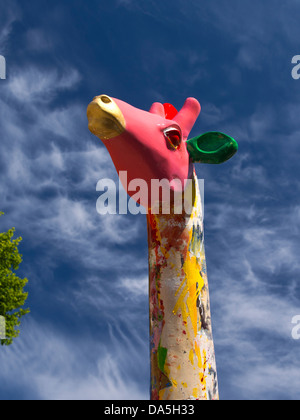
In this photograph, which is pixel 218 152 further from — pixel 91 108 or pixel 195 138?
pixel 91 108

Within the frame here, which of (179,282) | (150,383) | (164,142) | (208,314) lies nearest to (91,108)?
(164,142)

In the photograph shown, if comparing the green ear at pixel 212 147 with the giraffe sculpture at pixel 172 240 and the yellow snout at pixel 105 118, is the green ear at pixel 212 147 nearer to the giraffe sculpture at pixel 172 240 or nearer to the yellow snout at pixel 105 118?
the giraffe sculpture at pixel 172 240

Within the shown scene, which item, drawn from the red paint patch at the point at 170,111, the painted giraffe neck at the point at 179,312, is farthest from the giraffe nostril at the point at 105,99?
the red paint patch at the point at 170,111

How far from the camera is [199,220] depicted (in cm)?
536

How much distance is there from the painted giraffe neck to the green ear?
42 cm

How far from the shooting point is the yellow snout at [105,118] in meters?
4.43

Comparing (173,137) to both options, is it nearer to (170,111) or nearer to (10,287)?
(170,111)

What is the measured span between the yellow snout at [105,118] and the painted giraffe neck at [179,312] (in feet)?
3.93

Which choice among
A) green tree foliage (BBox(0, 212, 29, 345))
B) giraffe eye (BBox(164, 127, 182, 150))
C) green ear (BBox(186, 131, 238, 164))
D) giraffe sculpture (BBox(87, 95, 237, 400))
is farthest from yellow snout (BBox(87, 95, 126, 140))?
green tree foliage (BBox(0, 212, 29, 345))

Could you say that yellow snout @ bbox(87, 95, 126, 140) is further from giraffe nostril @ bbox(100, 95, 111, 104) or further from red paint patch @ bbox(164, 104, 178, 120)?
red paint patch @ bbox(164, 104, 178, 120)

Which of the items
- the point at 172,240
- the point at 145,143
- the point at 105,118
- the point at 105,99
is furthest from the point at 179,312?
the point at 105,99

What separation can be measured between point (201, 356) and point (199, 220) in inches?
63.4
